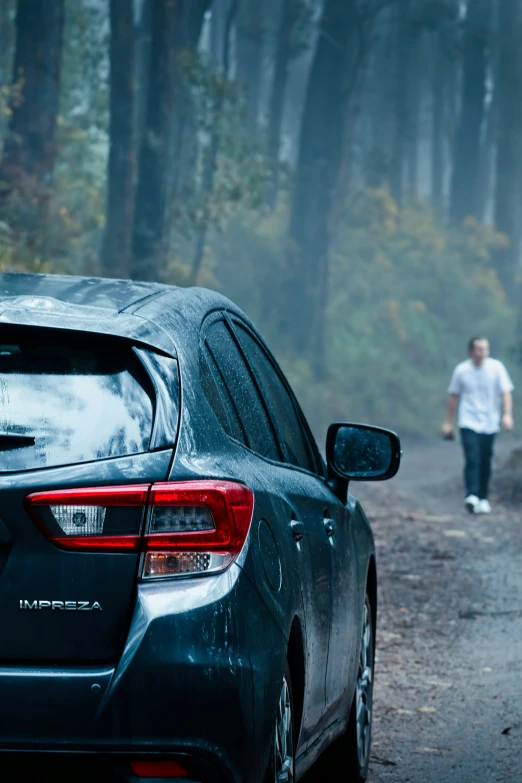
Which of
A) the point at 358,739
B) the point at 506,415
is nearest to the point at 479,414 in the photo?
the point at 506,415

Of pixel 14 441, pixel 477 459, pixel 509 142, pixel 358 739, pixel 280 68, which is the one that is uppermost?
pixel 280 68

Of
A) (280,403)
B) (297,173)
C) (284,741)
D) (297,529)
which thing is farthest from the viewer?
(297,173)

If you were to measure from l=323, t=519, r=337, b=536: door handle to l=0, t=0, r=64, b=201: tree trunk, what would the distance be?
2004cm

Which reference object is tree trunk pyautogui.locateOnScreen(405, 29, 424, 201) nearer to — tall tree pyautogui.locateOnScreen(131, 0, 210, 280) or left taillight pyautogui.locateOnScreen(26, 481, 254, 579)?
tall tree pyautogui.locateOnScreen(131, 0, 210, 280)

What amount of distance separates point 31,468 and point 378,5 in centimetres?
4096

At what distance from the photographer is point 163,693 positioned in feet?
9.46

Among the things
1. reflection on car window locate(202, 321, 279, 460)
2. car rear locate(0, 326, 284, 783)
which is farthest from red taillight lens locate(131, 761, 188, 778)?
reflection on car window locate(202, 321, 279, 460)

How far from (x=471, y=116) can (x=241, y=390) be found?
56548 millimetres

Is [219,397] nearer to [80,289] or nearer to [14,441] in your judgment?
[80,289]

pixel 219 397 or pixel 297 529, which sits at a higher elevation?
pixel 219 397

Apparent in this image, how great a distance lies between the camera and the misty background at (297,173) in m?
28.3

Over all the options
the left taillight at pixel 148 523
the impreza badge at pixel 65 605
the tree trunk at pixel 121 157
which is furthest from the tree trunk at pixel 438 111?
the impreza badge at pixel 65 605

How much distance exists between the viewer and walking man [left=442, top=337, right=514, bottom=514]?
15.7 metres

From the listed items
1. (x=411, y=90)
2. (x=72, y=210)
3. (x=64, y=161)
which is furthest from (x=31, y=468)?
(x=411, y=90)
